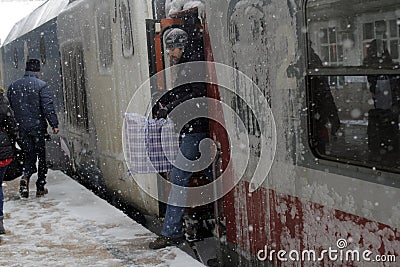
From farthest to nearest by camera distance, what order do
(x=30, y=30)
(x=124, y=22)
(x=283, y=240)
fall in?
(x=30, y=30), (x=124, y=22), (x=283, y=240)

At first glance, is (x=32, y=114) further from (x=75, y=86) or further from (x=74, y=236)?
(x=74, y=236)

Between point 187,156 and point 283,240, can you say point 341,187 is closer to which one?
point 283,240

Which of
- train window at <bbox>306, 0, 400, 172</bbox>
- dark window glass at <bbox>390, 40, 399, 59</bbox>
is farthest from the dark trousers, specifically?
dark window glass at <bbox>390, 40, 399, 59</bbox>

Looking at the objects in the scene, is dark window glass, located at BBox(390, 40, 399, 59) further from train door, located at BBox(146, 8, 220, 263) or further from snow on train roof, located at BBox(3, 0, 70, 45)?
snow on train roof, located at BBox(3, 0, 70, 45)

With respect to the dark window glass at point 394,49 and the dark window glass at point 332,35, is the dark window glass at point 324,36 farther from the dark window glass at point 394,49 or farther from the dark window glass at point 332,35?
the dark window glass at point 394,49

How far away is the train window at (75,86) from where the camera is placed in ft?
27.2

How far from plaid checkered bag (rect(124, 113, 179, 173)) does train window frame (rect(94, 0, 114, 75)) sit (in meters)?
1.26

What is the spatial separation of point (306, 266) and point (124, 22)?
11.0 ft

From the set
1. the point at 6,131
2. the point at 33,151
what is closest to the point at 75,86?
the point at 33,151

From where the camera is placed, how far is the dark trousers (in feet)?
25.9

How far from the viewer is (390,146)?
2.96m

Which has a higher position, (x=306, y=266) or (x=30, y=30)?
(x=30, y=30)

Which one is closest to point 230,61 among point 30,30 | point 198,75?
point 198,75

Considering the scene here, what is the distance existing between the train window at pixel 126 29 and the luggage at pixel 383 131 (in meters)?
3.37
